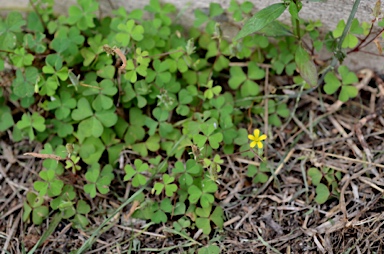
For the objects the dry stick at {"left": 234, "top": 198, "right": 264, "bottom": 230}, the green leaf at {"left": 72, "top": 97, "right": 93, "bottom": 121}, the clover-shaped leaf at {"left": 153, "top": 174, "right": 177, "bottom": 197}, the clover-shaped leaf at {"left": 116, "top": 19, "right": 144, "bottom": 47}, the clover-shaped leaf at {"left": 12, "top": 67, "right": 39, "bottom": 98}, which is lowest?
the dry stick at {"left": 234, "top": 198, "right": 264, "bottom": 230}

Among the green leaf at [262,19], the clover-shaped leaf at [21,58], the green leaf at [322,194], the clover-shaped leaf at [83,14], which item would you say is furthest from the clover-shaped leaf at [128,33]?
the green leaf at [322,194]

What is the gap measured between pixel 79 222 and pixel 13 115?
91 cm

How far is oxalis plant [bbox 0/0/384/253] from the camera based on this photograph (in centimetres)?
263

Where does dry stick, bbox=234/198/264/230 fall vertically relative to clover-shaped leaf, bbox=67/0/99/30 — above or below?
below

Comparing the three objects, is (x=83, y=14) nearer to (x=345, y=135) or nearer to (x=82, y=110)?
(x=82, y=110)

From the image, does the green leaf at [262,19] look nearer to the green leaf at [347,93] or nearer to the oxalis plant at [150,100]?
the oxalis plant at [150,100]

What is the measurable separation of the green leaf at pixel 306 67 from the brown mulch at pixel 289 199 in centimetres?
30

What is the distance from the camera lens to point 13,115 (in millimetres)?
3049

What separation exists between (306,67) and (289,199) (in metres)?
0.76

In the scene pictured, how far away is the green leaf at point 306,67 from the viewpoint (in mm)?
2594

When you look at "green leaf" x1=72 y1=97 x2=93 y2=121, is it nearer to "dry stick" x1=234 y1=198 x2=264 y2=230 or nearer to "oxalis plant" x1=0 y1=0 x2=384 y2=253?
"oxalis plant" x1=0 y1=0 x2=384 y2=253

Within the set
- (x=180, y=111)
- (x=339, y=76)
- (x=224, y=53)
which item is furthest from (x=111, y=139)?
(x=339, y=76)

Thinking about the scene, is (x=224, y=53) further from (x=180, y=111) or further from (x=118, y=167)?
(x=118, y=167)

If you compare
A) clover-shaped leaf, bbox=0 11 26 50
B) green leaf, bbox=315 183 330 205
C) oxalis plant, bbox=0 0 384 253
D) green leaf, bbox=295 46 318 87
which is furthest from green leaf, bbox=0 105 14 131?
green leaf, bbox=315 183 330 205
